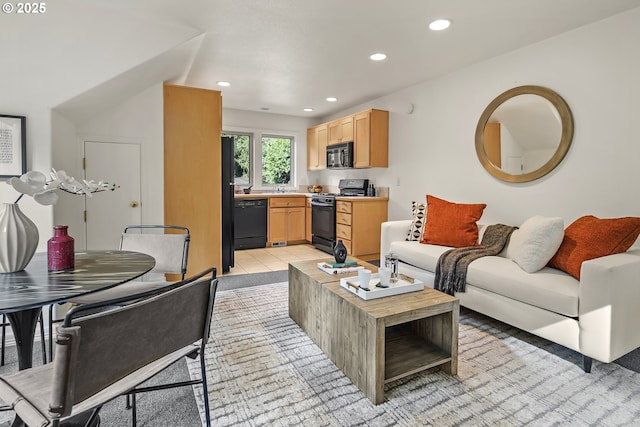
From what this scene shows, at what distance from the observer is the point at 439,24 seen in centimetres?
275

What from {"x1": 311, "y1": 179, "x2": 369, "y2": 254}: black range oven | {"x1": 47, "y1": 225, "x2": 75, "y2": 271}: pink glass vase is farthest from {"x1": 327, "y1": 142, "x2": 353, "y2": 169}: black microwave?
{"x1": 47, "y1": 225, "x2": 75, "y2": 271}: pink glass vase

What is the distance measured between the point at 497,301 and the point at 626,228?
922 mm

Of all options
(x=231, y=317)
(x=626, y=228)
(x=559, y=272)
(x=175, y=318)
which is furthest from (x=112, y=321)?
(x=626, y=228)

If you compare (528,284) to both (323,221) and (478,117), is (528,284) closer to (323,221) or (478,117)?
(478,117)

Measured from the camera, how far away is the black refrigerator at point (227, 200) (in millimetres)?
4027

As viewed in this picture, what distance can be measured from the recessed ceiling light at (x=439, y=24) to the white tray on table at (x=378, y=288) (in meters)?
2.08

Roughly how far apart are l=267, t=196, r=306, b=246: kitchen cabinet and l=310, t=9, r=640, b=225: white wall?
2252mm

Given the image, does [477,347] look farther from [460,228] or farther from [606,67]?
[606,67]

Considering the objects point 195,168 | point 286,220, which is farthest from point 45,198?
point 286,220

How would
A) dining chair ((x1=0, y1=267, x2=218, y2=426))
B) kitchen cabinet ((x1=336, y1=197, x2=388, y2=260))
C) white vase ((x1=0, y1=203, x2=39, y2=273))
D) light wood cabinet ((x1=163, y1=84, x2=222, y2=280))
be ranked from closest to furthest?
dining chair ((x1=0, y1=267, x2=218, y2=426))
white vase ((x1=0, y1=203, x2=39, y2=273))
light wood cabinet ((x1=163, y1=84, x2=222, y2=280))
kitchen cabinet ((x1=336, y1=197, x2=388, y2=260))

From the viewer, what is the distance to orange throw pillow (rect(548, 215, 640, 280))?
218cm

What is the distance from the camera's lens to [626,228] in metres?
2.19

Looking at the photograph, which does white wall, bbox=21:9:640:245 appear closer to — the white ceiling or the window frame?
the white ceiling

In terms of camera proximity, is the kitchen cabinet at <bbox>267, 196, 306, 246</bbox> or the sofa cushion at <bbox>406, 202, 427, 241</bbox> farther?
the kitchen cabinet at <bbox>267, 196, 306, 246</bbox>
